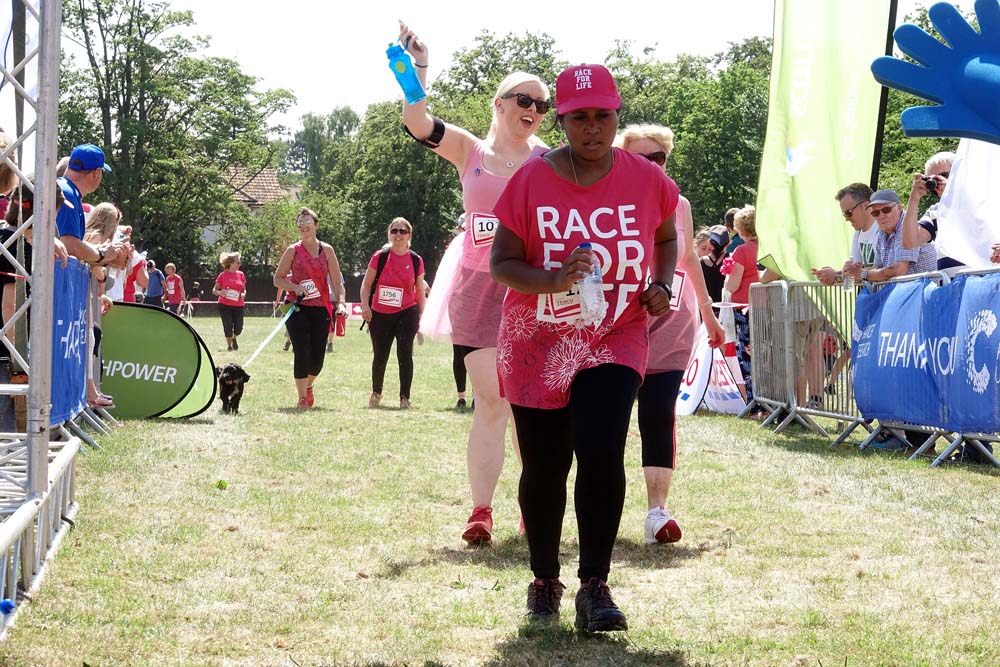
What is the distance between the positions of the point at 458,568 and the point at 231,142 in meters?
56.0

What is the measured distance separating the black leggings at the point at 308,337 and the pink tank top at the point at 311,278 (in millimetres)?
112

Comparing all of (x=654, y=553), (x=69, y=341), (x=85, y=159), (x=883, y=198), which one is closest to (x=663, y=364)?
(x=654, y=553)

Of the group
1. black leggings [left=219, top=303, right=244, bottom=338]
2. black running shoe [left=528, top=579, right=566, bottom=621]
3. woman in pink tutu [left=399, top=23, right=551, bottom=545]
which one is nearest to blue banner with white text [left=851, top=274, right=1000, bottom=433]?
woman in pink tutu [left=399, top=23, right=551, bottom=545]

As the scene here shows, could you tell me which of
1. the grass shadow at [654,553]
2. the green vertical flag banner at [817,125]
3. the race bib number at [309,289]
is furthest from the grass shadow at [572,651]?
the race bib number at [309,289]

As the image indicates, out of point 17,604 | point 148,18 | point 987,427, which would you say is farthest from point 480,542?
point 148,18

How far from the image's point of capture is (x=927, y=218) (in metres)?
9.69

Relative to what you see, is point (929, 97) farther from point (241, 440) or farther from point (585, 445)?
point (241, 440)

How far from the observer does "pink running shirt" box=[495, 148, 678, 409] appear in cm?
412

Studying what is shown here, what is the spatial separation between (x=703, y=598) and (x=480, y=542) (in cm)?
129

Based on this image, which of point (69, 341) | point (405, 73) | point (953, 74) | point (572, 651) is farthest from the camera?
point (69, 341)

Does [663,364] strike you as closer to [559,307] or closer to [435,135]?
[435,135]

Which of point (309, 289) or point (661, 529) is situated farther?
point (309, 289)

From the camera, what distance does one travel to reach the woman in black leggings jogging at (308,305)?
13.0 metres

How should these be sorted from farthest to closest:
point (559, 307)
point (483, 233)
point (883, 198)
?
point (883, 198) < point (483, 233) < point (559, 307)
